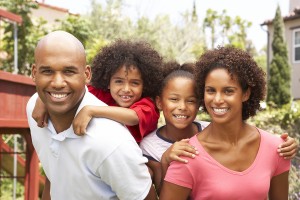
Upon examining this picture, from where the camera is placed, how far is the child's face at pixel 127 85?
2730 mm

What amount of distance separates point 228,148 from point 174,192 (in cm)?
33

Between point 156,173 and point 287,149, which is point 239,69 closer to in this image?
point 287,149

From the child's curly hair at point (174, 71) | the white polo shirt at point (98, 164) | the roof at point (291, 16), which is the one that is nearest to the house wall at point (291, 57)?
the roof at point (291, 16)

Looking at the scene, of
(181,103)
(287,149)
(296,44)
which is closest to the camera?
(287,149)

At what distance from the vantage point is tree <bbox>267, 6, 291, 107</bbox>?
60.1 feet

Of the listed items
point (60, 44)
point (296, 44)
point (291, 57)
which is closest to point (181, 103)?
point (60, 44)

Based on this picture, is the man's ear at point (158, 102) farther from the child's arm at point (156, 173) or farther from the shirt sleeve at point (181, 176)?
the shirt sleeve at point (181, 176)

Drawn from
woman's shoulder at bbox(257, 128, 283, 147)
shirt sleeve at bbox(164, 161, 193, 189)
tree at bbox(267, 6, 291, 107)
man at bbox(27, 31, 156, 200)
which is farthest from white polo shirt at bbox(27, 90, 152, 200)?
tree at bbox(267, 6, 291, 107)

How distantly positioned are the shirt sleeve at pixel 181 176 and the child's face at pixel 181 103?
41 cm

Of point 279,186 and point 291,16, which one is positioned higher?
point 291,16

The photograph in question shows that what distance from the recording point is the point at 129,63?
2.77 m

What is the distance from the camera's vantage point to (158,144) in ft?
8.70

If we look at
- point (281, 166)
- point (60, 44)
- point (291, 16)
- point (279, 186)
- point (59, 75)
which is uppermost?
point (291, 16)

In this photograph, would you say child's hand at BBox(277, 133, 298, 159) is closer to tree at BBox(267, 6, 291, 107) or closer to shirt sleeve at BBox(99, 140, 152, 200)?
shirt sleeve at BBox(99, 140, 152, 200)
